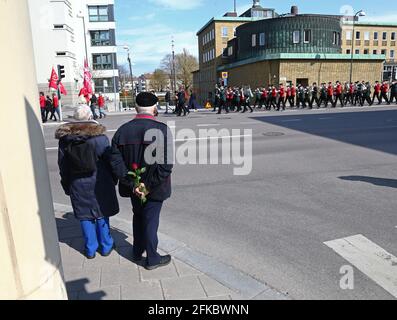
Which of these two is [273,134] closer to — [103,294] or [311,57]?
[103,294]

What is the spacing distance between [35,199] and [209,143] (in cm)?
953

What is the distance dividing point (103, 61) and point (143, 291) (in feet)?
170

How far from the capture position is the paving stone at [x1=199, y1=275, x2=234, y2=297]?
3.02m

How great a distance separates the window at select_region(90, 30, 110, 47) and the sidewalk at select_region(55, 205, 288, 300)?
1990 inches

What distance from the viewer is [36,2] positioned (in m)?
35.8

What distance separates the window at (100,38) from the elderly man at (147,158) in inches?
1998

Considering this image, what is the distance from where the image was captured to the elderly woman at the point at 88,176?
12.0ft

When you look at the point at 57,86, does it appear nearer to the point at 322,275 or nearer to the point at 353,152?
the point at 353,152

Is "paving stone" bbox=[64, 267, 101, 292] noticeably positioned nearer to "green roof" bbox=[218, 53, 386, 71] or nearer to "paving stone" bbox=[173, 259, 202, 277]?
"paving stone" bbox=[173, 259, 202, 277]

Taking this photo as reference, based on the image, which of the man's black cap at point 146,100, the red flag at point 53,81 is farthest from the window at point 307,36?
the man's black cap at point 146,100

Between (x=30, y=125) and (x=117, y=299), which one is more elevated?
(x=30, y=125)

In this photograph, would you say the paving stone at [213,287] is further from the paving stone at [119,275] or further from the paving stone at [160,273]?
the paving stone at [119,275]
